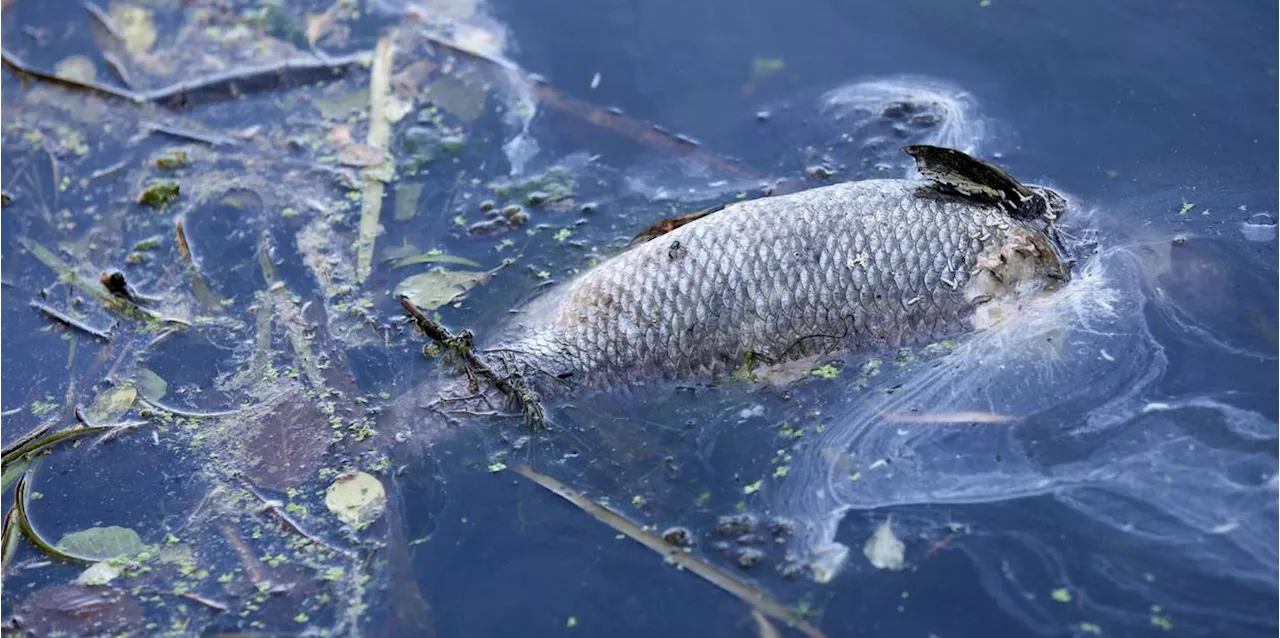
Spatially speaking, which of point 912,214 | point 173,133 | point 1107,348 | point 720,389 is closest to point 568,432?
point 720,389

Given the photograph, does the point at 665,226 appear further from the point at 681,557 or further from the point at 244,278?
the point at 244,278

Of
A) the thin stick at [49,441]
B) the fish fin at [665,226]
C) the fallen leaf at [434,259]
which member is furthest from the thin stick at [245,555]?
the fish fin at [665,226]

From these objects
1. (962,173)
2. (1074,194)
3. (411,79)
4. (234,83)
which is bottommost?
(234,83)

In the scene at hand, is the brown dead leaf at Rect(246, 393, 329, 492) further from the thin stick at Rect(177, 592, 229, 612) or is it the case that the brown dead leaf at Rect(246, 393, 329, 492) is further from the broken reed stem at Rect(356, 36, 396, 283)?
the broken reed stem at Rect(356, 36, 396, 283)

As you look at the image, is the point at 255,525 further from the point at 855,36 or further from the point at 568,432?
the point at 855,36

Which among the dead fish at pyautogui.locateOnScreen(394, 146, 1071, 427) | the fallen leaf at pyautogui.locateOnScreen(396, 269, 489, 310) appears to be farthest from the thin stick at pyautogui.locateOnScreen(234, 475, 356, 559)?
the fallen leaf at pyautogui.locateOnScreen(396, 269, 489, 310)

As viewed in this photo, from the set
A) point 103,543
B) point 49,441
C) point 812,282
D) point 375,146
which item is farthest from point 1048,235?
point 49,441
